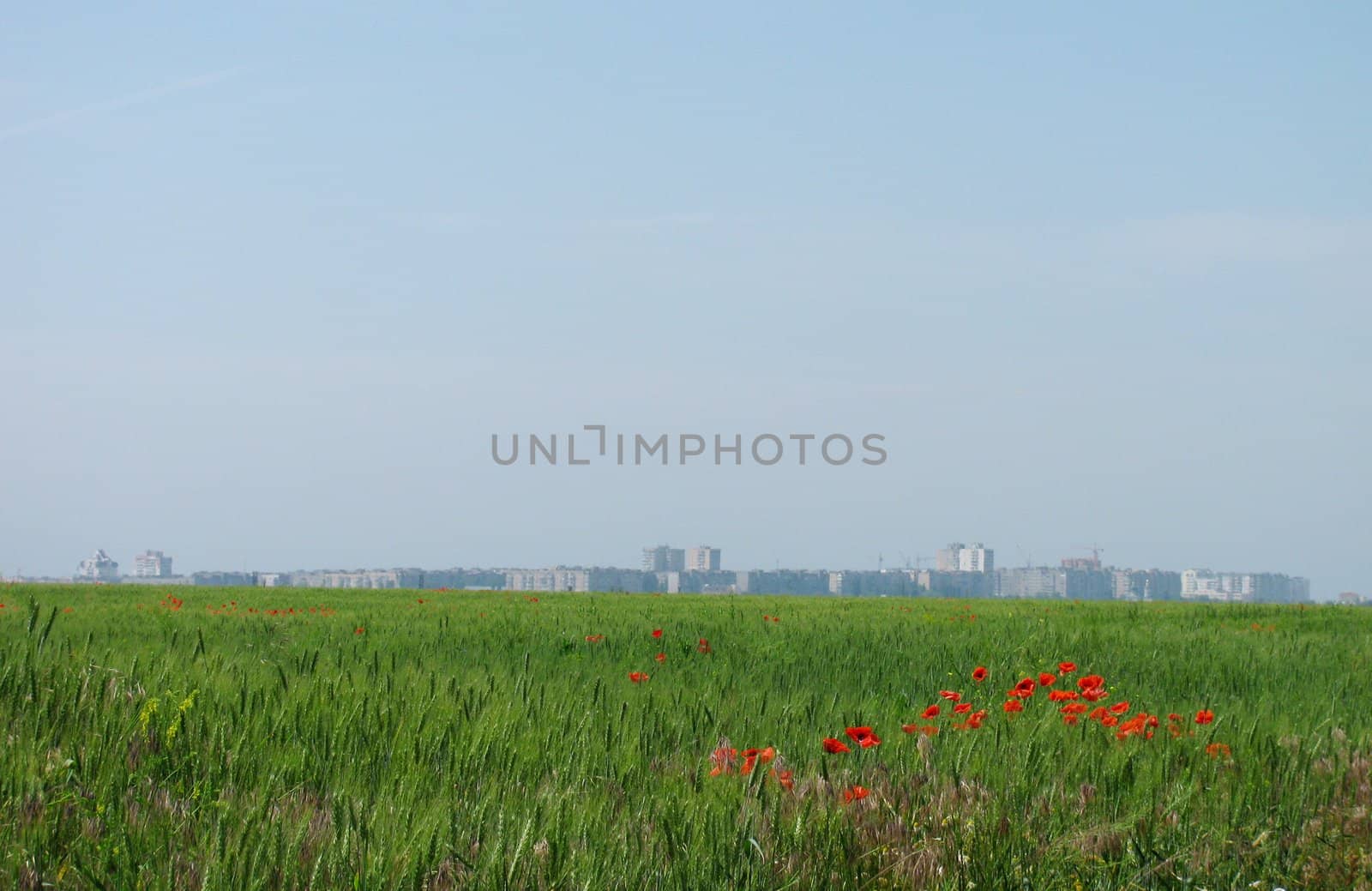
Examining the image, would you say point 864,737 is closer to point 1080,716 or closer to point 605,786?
point 605,786

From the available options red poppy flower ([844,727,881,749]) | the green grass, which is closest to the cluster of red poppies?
the green grass

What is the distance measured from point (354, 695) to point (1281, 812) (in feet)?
13.6

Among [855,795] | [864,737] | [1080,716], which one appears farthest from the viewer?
[1080,716]

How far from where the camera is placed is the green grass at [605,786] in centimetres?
311

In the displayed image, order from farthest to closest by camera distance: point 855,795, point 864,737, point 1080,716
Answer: point 1080,716, point 864,737, point 855,795

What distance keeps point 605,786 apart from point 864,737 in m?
1.16

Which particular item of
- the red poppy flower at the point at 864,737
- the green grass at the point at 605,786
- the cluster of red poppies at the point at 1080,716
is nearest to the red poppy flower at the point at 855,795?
the green grass at the point at 605,786

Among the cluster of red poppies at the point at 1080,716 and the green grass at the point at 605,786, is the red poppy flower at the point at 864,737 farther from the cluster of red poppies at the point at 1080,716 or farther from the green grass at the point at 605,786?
the cluster of red poppies at the point at 1080,716

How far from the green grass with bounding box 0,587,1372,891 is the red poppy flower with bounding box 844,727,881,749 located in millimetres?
119

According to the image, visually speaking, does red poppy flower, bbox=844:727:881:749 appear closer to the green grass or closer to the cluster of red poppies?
the green grass

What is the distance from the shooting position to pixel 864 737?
4.54 metres

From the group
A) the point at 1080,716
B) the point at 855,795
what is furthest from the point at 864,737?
the point at 1080,716

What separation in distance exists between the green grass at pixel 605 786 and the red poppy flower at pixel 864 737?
12 cm

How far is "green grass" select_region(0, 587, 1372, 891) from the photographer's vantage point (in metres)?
3.11
